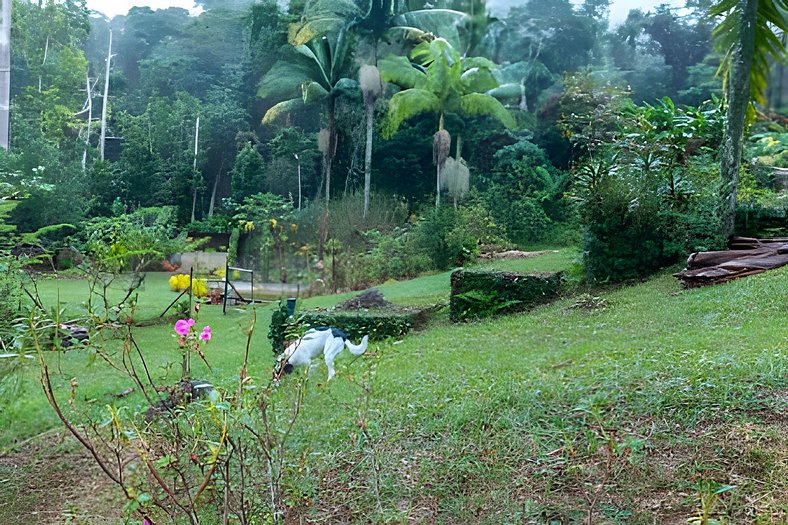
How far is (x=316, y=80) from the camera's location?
7.23m

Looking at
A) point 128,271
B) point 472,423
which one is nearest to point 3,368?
point 472,423

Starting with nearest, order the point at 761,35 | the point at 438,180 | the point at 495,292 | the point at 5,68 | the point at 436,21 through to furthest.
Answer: the point at 5,68 < the point at 495,292 < the point at 761,35 < the point at 436,21 < the point at 438,180

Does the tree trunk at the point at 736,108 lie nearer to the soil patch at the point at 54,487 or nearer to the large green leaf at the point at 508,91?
the large green leaf at the point at 508,91

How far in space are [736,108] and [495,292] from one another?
2.51m

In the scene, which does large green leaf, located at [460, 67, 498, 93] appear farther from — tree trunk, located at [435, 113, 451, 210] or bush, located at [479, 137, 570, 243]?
bush, located at [479, 137, 570, 243]

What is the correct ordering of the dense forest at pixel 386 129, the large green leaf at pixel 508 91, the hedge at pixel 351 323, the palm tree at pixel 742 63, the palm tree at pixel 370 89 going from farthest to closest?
the large green leaf at pixel 508 91 → the palm tree at pixel 370 89 → the palm tree at pixel 742 63 → the dense forest at pixel 386 129 → the hedge at pixel 351 323

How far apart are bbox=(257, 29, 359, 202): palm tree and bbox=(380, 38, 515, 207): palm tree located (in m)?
0.66

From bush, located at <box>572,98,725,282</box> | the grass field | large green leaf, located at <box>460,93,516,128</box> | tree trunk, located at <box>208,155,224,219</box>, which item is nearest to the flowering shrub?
the grass field

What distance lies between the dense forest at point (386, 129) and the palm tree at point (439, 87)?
0.08ft

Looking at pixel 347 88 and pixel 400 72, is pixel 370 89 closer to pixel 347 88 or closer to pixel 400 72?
pixel 347 88

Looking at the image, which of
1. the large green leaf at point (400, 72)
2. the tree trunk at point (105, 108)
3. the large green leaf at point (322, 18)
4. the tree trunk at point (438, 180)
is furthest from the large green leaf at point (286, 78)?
the tree trunk at point (438, 180)

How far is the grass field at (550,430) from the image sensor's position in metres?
1.87

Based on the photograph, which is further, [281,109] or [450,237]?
[450,237]

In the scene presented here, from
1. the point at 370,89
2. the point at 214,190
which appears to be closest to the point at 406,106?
the point at 370,89
